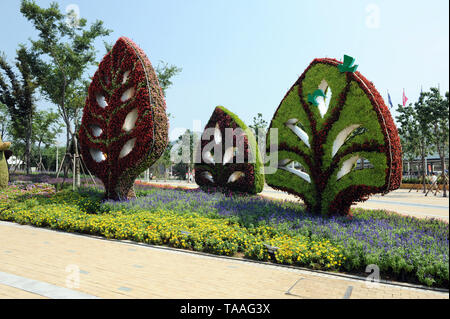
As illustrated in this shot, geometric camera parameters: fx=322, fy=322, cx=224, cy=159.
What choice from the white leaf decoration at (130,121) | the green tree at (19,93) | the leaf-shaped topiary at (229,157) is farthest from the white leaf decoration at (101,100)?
the green tree at (19,93)

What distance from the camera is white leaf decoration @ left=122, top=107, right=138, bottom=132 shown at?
1188cm

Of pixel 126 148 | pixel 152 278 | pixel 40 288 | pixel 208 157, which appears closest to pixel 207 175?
pixel 208 157

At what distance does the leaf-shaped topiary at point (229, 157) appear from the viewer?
14531 mm

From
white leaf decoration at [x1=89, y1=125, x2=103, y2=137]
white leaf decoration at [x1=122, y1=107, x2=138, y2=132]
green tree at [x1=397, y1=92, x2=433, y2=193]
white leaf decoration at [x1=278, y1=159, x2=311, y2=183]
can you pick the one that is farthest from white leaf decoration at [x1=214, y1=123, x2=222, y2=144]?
green tree at [x1=397, y1=92, x2=433, y2=193]

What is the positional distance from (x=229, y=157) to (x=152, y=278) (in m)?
10.2

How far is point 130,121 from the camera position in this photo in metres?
12.0

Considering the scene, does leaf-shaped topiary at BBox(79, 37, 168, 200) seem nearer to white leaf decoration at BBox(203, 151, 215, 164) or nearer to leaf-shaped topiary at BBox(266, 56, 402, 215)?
white leaf decoration at BBox(203, 151, 215, 164)

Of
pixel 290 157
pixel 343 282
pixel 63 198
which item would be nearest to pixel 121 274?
pixel 343 282

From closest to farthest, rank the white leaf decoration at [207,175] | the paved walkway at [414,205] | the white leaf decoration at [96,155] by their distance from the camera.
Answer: the white leaf decoration at [96,155]
the paved walkway at [414,205]
the white leaf decoration at [207,175]

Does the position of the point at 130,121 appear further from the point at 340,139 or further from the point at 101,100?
the point at 340,139

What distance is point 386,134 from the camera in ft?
25.7

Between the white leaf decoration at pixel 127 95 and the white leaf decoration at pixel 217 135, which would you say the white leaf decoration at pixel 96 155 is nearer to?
the white leaf decoration at pixel 127 95

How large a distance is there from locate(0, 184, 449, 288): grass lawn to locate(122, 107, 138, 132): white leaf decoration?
8.99 feet

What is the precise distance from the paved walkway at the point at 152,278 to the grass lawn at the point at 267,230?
39cm
